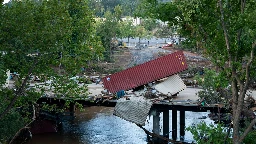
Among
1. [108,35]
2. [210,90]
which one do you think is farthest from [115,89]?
[108,35]

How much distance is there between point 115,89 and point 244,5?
18.0m

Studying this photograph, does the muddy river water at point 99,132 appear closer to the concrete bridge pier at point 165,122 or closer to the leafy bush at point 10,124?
the concrete bridge pier at point 165,122

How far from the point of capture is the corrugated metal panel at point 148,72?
1318 inches

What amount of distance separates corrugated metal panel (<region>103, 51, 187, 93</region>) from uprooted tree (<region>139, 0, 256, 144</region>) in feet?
46.0

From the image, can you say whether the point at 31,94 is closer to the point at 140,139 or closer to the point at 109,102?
the point at 109,102

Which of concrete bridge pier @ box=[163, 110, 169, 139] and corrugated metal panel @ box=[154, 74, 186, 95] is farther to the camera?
concrete bridge pier @ box=[163, 110, 169, 139]

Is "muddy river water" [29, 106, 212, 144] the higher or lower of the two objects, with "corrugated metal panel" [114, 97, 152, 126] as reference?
lower

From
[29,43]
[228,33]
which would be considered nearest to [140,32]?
[29,43]

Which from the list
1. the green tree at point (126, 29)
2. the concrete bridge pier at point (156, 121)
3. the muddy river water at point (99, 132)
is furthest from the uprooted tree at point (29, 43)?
the green tree at point (126, 29)

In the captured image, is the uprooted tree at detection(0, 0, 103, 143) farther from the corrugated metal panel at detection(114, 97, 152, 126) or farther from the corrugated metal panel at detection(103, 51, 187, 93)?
the corrugated metal panel at detection(103, 51, 187, 93)

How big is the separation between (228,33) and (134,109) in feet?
45.9

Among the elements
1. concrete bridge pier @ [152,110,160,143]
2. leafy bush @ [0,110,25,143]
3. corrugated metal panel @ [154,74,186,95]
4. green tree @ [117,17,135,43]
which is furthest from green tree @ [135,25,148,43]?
leafy bush @ [0,110,25,143]

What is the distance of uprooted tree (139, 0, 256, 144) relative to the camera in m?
17.7

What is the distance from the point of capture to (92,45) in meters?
45.8
